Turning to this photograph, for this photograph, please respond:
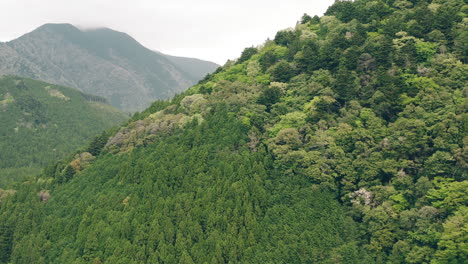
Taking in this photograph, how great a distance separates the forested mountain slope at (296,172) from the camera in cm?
4909

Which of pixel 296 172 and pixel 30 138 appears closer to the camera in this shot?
pixel 296 172

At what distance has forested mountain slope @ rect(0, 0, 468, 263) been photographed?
49.1 meters

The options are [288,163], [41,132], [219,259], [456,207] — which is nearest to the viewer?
[456,207]

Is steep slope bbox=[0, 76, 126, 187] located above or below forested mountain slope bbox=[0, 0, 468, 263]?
below

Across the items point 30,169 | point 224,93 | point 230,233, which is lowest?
point 30,169

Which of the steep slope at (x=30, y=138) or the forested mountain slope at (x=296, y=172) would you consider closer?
the forested mountain slope at (x=296, y=172)

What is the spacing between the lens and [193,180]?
202 ft

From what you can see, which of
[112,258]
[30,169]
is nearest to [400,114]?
[112,258]

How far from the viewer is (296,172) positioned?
59781 mm

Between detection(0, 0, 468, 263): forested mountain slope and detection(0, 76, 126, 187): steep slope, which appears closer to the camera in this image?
detection(0, 0, 468, 263): forested mountain slope

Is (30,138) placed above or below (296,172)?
below

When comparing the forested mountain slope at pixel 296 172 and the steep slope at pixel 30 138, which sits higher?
the forested mountain slope at pixel 296 172

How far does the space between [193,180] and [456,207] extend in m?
36.1

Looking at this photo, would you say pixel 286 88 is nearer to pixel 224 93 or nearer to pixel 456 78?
pixel 224 93
